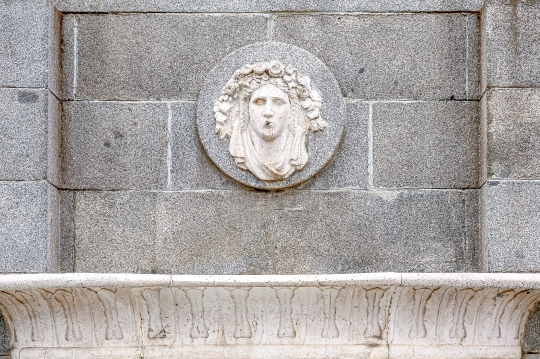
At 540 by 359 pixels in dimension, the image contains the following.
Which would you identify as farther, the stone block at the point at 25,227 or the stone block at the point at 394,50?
the stone block at the point at 394,50

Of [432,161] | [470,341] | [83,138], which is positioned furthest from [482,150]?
[83,138]

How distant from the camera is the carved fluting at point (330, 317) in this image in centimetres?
576

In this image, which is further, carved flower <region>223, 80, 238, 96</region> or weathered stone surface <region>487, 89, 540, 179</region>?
carved flower <region>223, 80, 238, 96</region>

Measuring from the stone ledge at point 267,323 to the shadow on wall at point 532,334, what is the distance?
0.09 metres

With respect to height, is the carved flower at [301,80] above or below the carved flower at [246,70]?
below

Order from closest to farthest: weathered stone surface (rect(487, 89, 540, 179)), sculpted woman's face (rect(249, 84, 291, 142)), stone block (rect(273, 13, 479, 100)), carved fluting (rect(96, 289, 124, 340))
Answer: carved fluting (rect(96, 289, 124, 340)) → weathered stone surface (rect(487, 89, 540, 179)) → sculpted woman's face (rect(249, 84, 291, 142)) → stone block (rect(273, 13, 479, 100))

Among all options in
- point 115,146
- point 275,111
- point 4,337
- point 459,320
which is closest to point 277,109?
point 275,111

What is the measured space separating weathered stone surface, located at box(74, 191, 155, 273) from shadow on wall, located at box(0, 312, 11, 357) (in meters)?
0.60

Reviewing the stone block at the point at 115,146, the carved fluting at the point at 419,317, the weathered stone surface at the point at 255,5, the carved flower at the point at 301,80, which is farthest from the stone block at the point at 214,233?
the weathered stone surface at the point at 255,5

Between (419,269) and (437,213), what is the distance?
41 centimetres

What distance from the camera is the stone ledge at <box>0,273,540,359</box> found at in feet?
18.9

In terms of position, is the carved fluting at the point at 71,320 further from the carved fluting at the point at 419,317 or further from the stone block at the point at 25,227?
the carved fluting at the point at 419,317

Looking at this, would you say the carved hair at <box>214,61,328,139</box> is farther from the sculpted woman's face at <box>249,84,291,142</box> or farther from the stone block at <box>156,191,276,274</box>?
the stone block at <box>156,191,276,274</box>

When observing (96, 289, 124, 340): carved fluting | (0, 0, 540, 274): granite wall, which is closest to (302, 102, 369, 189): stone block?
(0, 0, 540, 274): granite wall
